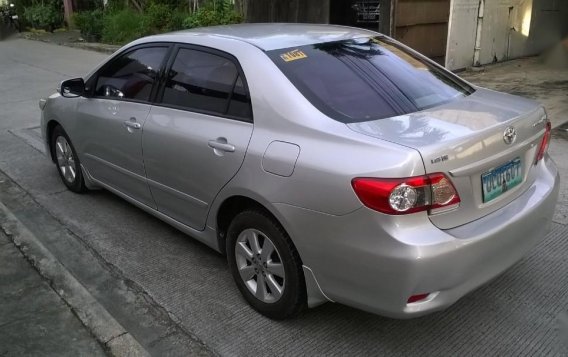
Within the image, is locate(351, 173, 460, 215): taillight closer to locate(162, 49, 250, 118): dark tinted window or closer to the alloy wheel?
the alloy wheel

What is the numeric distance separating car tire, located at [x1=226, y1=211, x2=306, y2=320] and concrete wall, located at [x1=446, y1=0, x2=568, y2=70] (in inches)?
323

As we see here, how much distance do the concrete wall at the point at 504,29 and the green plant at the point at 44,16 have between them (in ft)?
61.0

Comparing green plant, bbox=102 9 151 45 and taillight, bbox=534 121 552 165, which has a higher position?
green plant, bbox=102 9 151 45

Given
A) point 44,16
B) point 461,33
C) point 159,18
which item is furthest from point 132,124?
point 44,16

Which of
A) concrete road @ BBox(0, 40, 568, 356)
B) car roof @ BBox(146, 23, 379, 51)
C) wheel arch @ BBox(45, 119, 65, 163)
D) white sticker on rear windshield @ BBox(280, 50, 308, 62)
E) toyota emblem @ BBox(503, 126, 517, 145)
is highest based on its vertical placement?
car roof @ BBox(146, 23, 379, 51)

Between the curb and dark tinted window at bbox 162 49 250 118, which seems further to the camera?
dark tinted window at bbox 162 49 250 118

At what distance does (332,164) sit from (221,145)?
2.76ft

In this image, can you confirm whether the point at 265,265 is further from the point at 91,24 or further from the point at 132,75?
the point at 91,24

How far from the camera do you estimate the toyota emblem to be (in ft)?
8.79

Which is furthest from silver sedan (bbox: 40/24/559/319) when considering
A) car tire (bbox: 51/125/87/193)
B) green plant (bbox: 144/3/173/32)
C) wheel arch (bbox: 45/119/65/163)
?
green plant (bbox: 144/3/173/32)

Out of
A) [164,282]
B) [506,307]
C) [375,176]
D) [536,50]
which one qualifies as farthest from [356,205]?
[536,50]

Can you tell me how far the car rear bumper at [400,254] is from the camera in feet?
7.68

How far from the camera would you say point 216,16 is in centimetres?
1309

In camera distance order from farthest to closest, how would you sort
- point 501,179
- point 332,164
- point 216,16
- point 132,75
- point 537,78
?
1. point 216,16
2. point 537,78
3. point 132,75
4. point 501,179
5. point 332,164
